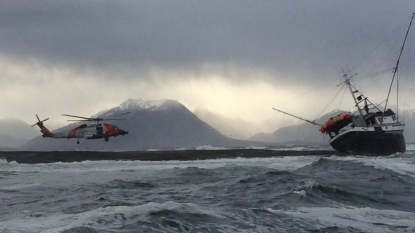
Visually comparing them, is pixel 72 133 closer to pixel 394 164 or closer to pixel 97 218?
pixel 394 164

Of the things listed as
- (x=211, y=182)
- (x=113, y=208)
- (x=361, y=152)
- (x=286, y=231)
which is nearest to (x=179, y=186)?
(x=211, y=182)

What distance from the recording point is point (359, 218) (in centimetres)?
1319

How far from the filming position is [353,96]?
62375mm

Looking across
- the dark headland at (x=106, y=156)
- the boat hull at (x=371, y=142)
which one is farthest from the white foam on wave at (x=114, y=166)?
the boat hull at (x=371, y=142)

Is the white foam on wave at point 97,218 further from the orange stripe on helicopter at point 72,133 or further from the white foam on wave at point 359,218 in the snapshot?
the orange stripe on helicopter at point 72,133

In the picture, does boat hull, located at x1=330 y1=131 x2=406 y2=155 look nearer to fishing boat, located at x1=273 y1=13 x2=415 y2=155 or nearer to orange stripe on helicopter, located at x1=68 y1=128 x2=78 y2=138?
fishing boat, located at x1=273 y1=13 x2=415 y2=155

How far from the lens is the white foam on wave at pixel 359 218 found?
12.1 meters

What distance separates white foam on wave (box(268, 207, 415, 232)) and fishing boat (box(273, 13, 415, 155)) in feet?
145

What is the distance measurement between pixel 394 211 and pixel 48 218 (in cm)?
1133

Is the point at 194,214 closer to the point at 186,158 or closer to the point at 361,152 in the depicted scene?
the point at 186,158

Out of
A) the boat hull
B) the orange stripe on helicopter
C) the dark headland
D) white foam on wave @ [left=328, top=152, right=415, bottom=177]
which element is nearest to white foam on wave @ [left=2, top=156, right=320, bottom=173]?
the dark headland

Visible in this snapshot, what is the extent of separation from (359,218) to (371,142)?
151 ft

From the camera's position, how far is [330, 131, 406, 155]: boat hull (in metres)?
56.2

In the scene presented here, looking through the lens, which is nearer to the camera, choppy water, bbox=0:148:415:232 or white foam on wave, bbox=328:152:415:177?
choppy water, bbox=0:148:415:232
